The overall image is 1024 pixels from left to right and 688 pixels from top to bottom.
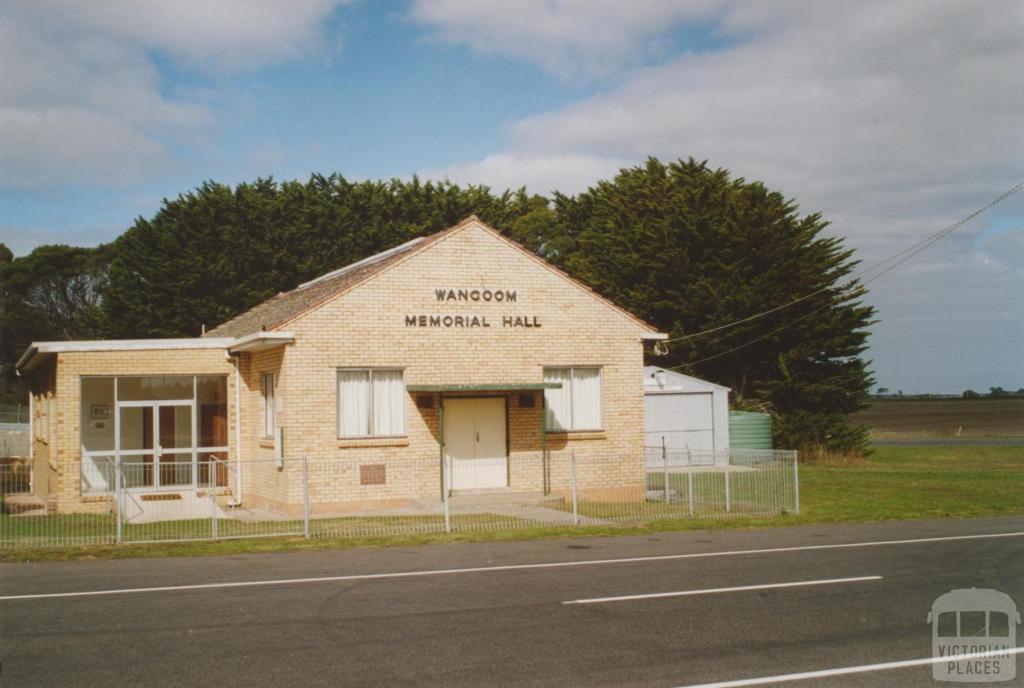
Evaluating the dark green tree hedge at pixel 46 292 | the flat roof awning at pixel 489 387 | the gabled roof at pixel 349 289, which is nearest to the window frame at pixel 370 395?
the flat roof awning at pixel 489 387

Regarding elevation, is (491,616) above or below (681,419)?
below

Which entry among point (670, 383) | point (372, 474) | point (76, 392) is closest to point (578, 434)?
point (372, 474)

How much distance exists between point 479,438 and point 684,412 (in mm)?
16307

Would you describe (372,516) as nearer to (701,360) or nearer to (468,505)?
(468,505)

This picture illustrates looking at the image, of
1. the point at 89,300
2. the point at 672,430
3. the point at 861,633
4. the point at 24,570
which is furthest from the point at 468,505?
the point at 89,300

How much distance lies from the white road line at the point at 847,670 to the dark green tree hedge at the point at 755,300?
34020mm

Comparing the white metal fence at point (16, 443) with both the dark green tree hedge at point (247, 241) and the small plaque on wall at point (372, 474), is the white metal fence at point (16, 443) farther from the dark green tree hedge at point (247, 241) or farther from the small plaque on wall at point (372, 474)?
the small plaque on wall at point (372, 474)

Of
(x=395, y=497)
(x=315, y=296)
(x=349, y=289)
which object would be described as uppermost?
(x=315, y=296)

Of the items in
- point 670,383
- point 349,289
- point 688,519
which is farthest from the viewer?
point 670,383

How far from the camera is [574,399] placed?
2331cm

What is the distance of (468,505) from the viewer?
20.6m

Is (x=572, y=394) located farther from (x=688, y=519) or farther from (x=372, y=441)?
(x=688, y=519)

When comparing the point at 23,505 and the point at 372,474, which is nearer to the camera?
the point at 372,474

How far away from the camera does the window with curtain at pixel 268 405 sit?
74.2 ft
